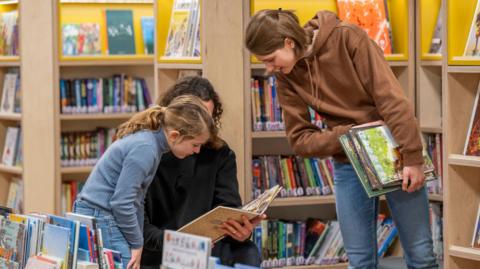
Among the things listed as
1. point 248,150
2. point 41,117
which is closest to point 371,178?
point 248,150

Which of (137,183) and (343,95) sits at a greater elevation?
(343,95)

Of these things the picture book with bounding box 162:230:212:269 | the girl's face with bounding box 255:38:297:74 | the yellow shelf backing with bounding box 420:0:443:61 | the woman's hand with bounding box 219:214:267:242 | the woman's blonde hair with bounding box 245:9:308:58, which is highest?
the yellow shelf backing with bounding box 420:0:443:61

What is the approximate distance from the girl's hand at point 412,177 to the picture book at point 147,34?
13.1ft

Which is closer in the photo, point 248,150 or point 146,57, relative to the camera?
point 248,150

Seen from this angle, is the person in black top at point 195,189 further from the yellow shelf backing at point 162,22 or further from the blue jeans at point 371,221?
the yellow shelf backing at point 162,22

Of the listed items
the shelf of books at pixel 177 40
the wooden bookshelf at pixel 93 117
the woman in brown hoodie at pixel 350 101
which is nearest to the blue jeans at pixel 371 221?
the woman in brown hoodie at pixel 350 101

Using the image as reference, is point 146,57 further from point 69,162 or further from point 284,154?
point 284,154

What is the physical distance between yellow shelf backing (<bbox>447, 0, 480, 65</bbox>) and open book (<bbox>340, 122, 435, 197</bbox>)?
0.75 m

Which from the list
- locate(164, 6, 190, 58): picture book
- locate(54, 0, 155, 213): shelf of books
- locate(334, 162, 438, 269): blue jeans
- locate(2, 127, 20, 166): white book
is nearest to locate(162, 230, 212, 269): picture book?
locate(334, 162, 438, 269): blue jeans

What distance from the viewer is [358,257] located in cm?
350

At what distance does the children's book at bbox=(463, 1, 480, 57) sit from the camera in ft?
12.7

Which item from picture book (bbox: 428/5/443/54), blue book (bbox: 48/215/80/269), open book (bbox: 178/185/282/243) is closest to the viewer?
blue book (bbox: 48/215/80/269)

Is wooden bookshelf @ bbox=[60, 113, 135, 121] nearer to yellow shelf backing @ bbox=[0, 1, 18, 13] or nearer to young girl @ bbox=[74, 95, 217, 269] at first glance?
yellow shelf backing @ bbox=[0, 1, 18, 13]

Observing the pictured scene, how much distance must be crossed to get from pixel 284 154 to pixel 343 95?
1680 mm
